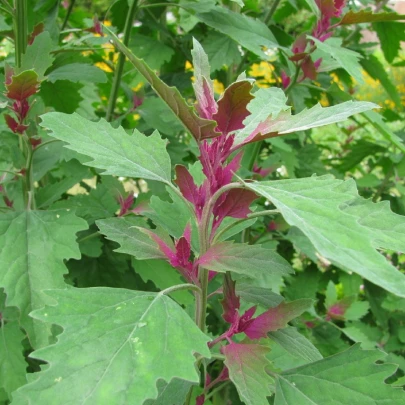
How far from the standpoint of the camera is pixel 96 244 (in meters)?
1.26

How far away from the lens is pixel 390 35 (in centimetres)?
167

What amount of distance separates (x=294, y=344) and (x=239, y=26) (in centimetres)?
87

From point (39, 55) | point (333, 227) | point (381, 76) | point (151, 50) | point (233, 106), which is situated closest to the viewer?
point (333, 227)

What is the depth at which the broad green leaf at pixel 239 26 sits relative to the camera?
1318 mm

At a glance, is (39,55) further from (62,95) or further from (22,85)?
(62,95)

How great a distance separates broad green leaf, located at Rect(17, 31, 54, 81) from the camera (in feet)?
3.28

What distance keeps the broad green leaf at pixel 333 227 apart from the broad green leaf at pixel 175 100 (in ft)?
0.30

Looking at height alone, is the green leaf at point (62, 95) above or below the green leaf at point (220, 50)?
below

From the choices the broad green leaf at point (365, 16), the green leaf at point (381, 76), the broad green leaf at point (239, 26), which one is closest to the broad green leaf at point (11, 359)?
the broad green leaf at point (239, 26)

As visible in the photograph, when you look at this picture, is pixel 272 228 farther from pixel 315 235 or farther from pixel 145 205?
pixel 315 235

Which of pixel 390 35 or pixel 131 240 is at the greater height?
pixel 390 35

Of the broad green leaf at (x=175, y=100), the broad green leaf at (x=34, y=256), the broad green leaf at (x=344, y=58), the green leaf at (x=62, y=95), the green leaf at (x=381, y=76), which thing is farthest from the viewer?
the green leaf at (x=381, y=76)

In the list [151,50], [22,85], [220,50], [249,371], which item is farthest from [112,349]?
[151,50]

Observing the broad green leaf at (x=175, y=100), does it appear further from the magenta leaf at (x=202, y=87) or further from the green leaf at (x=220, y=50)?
the green leaf at (x=220, y=50)
